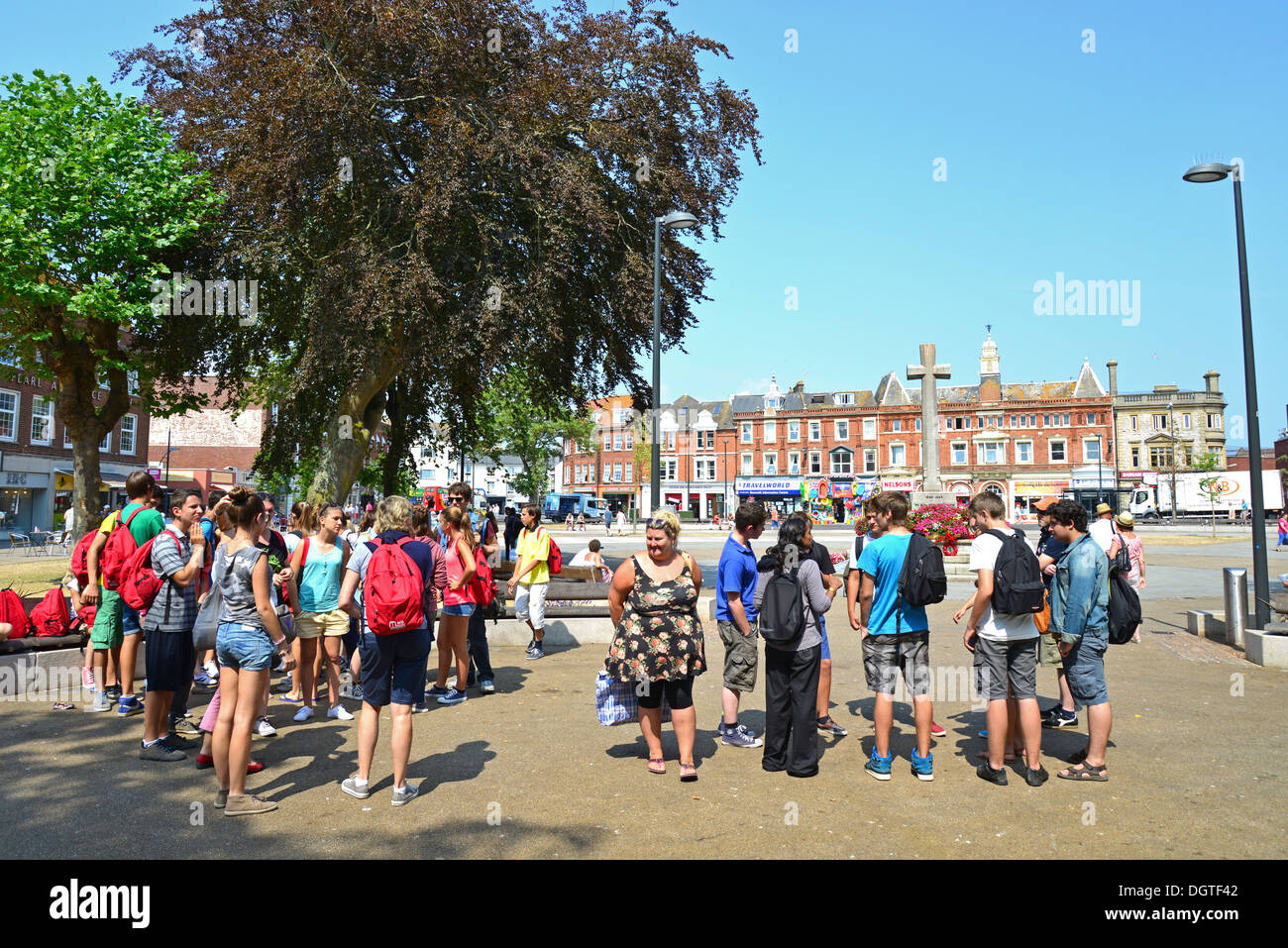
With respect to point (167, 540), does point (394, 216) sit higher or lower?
higher

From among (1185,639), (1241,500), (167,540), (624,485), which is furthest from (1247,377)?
(624,485)

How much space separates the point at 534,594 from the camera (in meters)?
10.3

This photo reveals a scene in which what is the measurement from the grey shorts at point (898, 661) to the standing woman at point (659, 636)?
1.25 meters

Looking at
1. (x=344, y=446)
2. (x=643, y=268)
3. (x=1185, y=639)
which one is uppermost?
(x=643, y=268)

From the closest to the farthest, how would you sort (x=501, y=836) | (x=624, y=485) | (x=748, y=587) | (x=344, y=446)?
1. (x=501, y=836)
2. (x=748, y=587)
3. (x=344, y=446)
4. (x=624, y=485)

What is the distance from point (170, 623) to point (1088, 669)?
6.64 m

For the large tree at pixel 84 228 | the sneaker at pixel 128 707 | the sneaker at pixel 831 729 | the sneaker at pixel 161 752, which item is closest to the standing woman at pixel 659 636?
the sneaker at pixel 831 729

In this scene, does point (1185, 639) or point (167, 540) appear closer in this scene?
point (167, 540)

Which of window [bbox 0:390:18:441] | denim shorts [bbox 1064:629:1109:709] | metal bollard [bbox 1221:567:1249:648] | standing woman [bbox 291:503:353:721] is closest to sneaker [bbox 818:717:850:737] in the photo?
denim shorts [bbox 1064:629:1109:709]

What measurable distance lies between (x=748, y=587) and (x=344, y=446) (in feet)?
44.5

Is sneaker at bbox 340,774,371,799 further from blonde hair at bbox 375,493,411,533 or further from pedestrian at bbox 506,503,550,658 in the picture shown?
pedestrian at bbox 506,503,550,658

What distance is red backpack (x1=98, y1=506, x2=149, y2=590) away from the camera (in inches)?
271

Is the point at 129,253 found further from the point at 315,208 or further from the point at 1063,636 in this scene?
the point at 1063,636

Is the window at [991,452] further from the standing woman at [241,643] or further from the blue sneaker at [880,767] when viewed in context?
the standing woman at [241,643]
